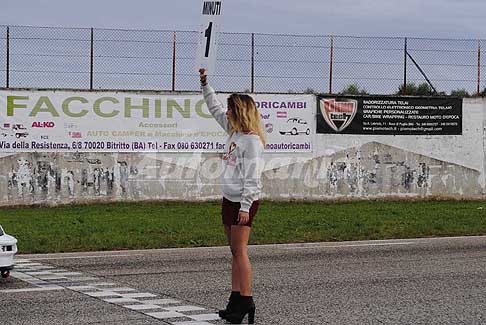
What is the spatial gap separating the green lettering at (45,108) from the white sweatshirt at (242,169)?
654 inches

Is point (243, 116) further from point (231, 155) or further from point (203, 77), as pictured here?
point (203, 77)

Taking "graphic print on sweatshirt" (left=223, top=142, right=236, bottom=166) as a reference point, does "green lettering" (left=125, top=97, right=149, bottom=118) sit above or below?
above

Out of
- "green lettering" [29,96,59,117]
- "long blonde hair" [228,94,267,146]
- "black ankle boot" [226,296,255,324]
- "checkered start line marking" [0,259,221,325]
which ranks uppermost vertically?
"green lettering" [29,96,59,117]

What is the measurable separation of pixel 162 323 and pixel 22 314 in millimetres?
1418

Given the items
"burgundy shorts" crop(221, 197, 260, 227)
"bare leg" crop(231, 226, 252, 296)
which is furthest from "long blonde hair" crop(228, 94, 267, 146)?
"bare leg" crop(231, 226, 252, 296)

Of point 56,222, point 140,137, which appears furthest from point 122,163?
point 56,222

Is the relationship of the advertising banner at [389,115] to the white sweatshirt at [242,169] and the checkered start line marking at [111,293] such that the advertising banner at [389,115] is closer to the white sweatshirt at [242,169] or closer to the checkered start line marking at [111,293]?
the checkered start line marking at [111,293]

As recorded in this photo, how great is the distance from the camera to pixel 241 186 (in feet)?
25.5

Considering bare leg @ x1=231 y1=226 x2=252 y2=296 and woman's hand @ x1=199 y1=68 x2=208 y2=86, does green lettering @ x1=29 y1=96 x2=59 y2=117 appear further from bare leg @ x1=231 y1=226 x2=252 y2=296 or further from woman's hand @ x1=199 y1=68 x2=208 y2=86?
bare leg @ x1=231 y1=226 x2=252 y2=296

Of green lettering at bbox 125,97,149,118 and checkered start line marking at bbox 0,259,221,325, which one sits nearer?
checkered start line marking at bbox 0,259,221,325

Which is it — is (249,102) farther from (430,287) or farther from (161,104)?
(161,104)

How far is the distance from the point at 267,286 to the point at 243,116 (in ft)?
10.1

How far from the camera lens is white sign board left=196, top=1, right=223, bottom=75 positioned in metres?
8.09

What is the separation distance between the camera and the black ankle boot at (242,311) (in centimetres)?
797
